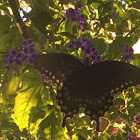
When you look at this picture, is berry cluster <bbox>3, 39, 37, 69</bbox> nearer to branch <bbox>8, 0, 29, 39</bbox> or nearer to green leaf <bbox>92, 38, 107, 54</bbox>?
branch <bbox>8, 0, 29, 39</bbox>

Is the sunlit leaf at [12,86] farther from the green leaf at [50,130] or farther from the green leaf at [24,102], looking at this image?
the green leaf at [50,130]

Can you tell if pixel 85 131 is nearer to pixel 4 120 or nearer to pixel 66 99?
pixel 66 99

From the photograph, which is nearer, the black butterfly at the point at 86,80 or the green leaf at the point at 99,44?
the black butterfly at the point at 86,80

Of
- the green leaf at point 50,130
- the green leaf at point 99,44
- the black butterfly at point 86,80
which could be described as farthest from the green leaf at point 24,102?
the green leaf at point 99,44

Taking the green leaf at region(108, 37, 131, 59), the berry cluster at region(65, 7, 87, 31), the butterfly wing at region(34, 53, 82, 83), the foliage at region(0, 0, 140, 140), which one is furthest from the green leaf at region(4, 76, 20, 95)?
the green leaf at region(108, 37, 131, 59)

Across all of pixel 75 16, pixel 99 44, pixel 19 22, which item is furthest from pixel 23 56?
pixel 99 44

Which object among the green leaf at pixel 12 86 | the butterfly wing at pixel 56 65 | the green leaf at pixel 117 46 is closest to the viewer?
the butterfly wing at pixel 56 65

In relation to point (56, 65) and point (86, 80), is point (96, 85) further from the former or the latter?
point (56, 65)
